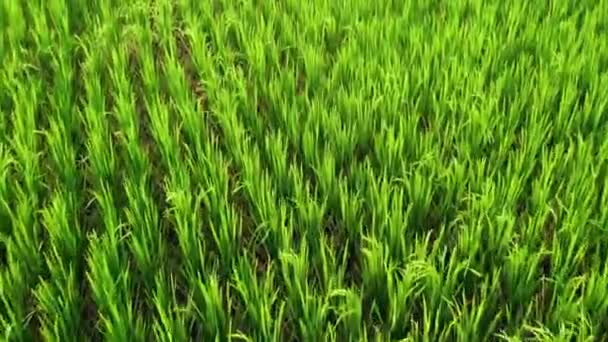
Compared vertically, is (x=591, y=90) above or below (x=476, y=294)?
above

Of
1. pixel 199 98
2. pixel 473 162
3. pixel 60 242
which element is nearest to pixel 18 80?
pixel 199 98

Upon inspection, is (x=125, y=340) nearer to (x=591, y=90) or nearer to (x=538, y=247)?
(x=538, y=247)

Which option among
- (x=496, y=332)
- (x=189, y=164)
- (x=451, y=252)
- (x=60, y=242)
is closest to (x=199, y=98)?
(x=189, y=164)

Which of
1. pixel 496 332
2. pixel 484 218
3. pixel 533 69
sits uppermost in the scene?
pixel 533 69

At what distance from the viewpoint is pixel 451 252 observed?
151 centimetres

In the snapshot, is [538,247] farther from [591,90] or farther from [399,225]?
[591,90]

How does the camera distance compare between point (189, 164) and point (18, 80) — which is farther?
point (18, 80)

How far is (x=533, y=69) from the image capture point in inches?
79.6

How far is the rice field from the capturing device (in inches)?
54.0

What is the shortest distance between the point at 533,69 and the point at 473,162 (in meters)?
0.46

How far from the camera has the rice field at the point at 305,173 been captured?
4.50 ft

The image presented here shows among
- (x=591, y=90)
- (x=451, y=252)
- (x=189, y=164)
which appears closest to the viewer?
(x=451, y=252)

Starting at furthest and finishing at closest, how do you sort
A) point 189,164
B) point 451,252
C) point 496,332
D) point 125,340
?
point 189,164 < point 451,252 < point 496,332 < point 125,340

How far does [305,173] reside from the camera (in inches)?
67.8
